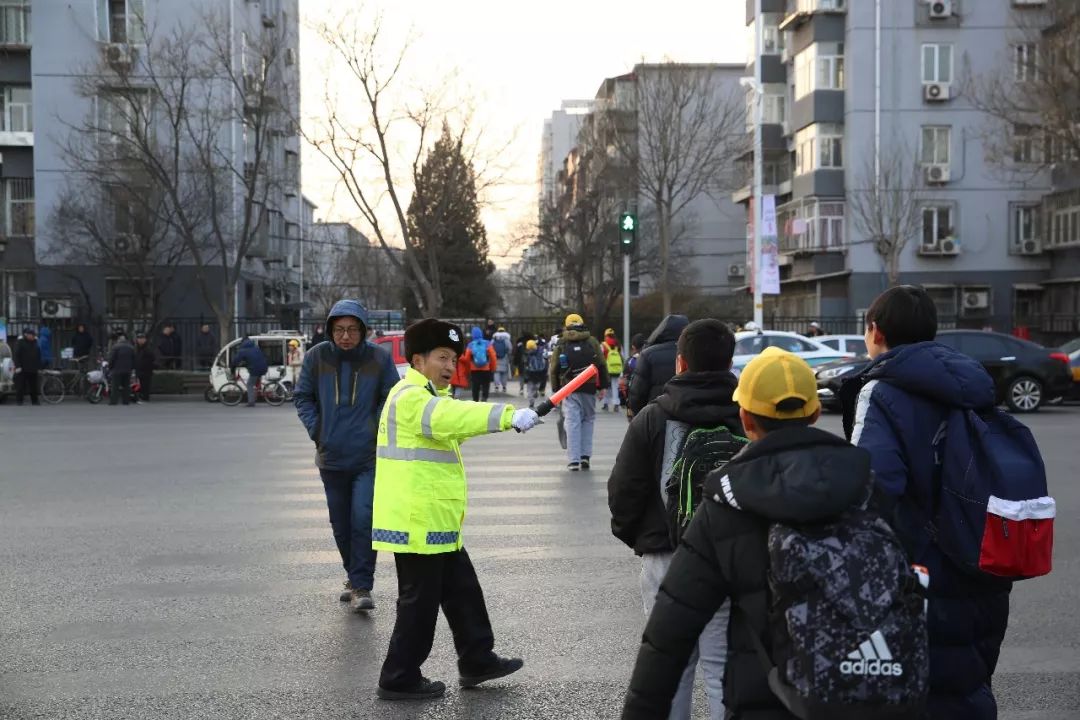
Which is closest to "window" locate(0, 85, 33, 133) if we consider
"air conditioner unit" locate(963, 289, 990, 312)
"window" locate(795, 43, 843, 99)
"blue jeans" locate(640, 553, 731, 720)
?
"window" locate(795, 43, 843, 99)

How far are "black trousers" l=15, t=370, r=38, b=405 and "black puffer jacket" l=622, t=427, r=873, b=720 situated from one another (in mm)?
28030

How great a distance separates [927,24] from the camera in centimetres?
4297

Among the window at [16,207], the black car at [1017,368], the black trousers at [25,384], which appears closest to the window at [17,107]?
the window at [16,207]

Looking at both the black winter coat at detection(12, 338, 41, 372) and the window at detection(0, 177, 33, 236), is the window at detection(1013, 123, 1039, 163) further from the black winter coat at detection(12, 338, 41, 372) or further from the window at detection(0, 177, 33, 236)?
the window at detection(0, 177, 33, 236)

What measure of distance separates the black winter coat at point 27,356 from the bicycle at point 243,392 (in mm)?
4147

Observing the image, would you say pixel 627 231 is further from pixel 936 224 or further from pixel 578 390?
pixel 936 224

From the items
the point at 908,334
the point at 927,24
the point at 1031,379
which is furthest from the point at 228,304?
the point at 908,334

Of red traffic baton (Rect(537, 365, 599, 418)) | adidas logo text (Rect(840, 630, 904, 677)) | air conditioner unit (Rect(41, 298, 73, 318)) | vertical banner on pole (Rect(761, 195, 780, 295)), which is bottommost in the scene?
adidas logo text (Rect(840, 630, 904, 677))

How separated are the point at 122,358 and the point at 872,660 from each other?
27.5 metres

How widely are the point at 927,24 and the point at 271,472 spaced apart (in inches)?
1404

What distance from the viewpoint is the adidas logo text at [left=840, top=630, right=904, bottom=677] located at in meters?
2.71

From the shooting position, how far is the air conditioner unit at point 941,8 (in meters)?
42.4

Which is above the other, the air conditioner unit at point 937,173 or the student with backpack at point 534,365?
the air conditioner unit at point 937,173

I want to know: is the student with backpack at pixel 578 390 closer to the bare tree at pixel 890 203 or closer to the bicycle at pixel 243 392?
the bicycle at pixel 243 392
